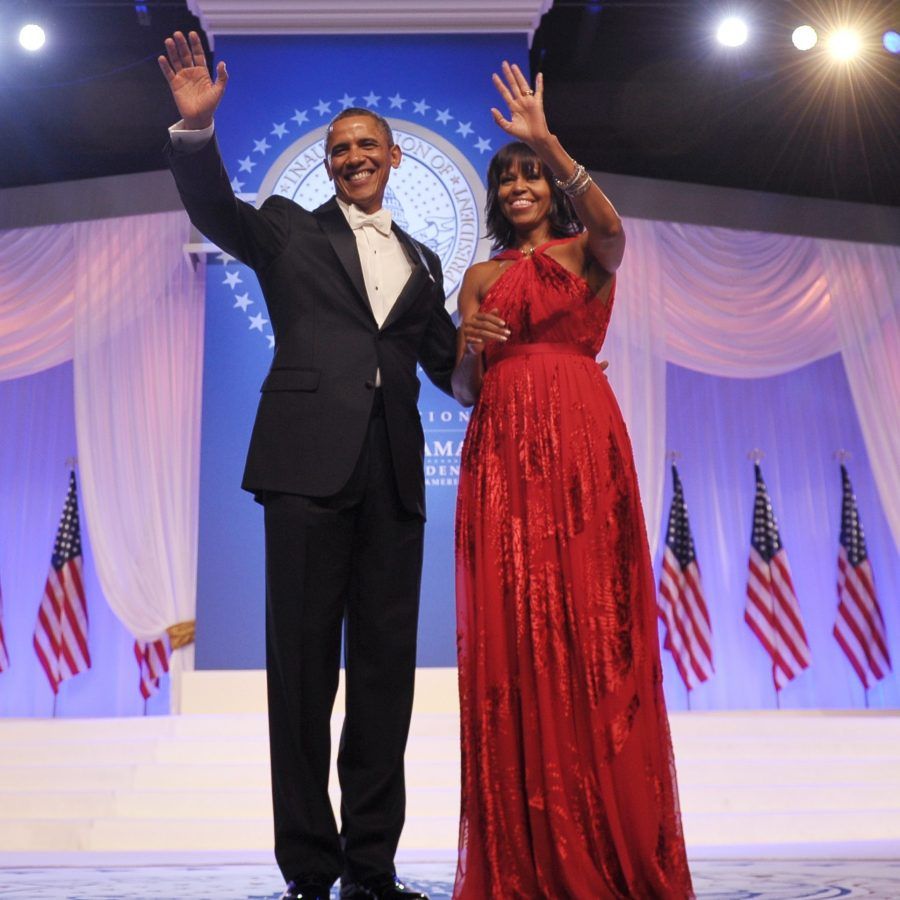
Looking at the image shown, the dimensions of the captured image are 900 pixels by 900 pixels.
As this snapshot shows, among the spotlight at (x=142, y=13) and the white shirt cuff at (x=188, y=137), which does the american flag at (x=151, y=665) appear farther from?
the white shirt cuff at (x=188, y=137)

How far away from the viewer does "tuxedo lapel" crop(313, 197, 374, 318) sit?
2.22 metres

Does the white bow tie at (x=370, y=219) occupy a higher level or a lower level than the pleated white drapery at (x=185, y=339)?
lower

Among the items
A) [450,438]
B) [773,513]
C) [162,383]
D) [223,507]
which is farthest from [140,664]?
[773,513]

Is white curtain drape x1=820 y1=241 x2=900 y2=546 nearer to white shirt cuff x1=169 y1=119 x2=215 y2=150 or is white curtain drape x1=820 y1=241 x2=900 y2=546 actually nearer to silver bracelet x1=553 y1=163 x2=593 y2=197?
silver bracelet x1=553 y1=163 x2=593 y2=197

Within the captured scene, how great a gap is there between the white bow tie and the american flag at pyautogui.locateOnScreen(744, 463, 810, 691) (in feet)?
19.6

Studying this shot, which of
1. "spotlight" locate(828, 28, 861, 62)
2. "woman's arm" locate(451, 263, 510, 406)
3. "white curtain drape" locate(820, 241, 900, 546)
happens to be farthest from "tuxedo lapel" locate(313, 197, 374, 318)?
"white curtain drape" locate(820, 241, 900, 546)

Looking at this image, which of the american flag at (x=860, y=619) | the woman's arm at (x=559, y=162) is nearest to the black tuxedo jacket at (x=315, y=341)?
the woman's arm at (x=559, y=162)

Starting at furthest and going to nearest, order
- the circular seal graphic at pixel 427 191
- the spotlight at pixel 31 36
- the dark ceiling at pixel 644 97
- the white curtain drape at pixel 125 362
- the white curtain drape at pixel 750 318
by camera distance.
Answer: the white curtain drape at pixel 750 318 < the white curtain drape at pixel 125 362 < the dark ceiling at pixel 644 97 < the spotlight at pixel 31 36 < the circular seal graphic at pixel 427 191

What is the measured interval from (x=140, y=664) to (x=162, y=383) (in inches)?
76.1

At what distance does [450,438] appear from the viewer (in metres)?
5.58

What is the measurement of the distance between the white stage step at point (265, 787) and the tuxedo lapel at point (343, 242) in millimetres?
1748

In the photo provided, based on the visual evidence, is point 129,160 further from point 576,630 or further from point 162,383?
point 576,630

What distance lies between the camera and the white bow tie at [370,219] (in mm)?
2328

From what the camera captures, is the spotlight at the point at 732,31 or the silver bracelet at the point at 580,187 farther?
the spotlight at the point at 732,31
